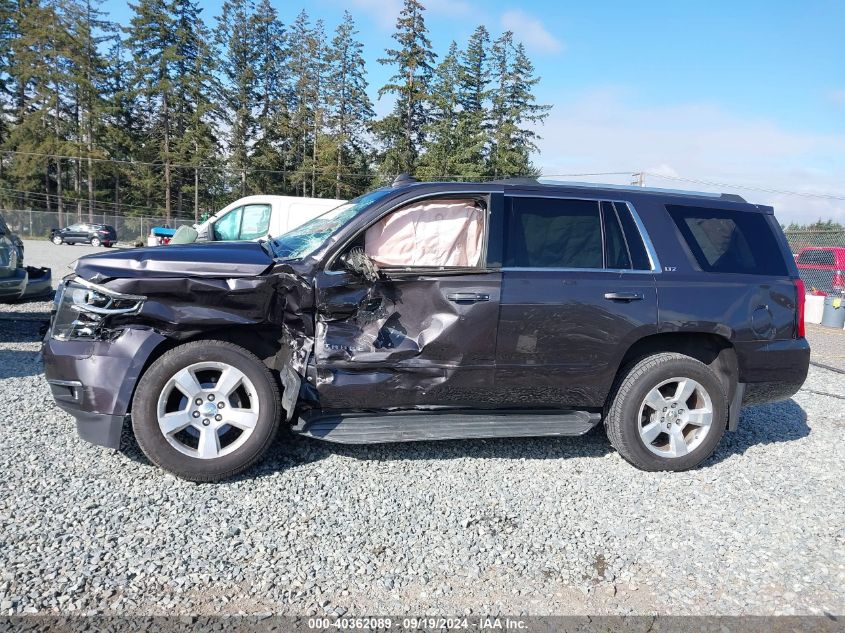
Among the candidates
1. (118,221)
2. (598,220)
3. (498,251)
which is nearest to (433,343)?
(498,251)

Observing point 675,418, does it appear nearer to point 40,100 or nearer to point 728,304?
point 728,304

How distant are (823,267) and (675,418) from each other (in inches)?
636

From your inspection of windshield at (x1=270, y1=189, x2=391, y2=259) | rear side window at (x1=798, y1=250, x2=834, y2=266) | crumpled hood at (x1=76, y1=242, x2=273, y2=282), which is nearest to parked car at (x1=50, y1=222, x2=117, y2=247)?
rear side window at (x1=798, y1=250, x2=834, y2=266)

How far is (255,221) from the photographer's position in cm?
1230

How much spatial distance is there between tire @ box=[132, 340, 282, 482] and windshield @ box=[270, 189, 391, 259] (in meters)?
0.81

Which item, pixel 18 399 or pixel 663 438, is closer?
pixel 663 438

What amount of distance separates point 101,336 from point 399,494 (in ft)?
6.62

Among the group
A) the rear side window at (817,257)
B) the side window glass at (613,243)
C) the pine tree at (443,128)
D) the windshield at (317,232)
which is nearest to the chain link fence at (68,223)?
the pine tree at (443,128)

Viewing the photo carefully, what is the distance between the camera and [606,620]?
8.41 ft

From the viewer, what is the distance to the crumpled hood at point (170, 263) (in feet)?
11.5

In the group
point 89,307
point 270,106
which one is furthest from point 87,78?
point 89,307

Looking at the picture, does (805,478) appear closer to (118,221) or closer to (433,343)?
(433,343)

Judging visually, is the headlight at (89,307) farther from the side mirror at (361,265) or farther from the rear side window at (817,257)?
the rear side window at (817,257)

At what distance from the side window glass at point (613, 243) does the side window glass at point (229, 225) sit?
9.67 meters
